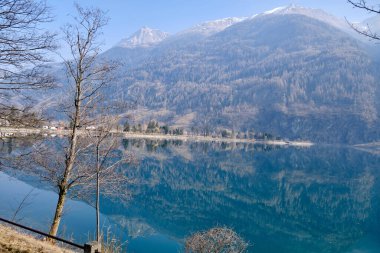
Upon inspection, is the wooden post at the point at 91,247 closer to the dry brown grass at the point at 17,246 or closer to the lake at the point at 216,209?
the dry brown grass at the point at 17,246

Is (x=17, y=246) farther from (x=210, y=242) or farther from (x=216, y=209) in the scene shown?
(x=216, y=209)

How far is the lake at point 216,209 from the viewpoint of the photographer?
39.3 m

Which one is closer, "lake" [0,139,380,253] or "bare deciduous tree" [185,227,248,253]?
"bare deciduous tree" [185,227,248,253]

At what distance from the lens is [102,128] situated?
18.8 meters

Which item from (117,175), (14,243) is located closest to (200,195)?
(117,175)

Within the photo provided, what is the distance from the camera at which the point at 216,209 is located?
63.5m

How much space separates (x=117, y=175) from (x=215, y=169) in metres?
94.6

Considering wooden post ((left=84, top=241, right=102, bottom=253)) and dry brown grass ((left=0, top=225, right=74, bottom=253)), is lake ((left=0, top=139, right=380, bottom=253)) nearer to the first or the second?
dry brown grass ((left=0, top=225, right=74, bottom=253))

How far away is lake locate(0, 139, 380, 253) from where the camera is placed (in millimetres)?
39344

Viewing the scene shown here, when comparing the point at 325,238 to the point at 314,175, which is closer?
the point at 325,238

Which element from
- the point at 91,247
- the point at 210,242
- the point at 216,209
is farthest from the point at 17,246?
the point at 216,209

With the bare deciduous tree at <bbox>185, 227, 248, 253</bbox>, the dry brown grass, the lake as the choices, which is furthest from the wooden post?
the bare deciduous tree at <bbox>185, 227, 248, 253</bbox>

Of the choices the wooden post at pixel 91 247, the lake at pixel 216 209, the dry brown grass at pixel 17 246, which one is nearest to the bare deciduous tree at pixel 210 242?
the lake at pixel 216 209

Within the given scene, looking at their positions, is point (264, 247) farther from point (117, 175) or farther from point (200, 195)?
point (200, 195)
